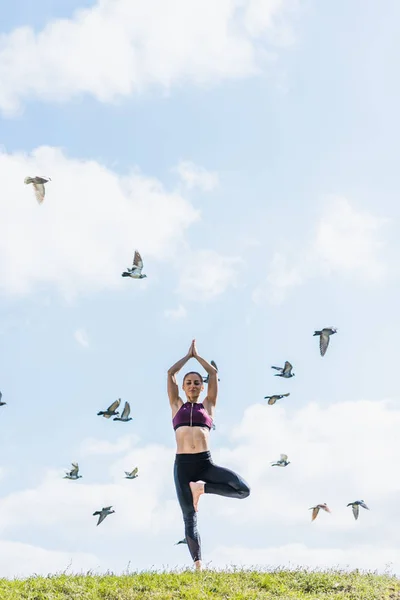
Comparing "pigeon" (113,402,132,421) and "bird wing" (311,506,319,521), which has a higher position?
"pigeon" (113,402,132,421)

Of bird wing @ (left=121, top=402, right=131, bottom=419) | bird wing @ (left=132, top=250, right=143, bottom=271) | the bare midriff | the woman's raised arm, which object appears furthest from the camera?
bird wing @ (left=121, top=402, right=131, bottom=419)

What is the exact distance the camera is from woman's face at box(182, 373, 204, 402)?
13234 mm

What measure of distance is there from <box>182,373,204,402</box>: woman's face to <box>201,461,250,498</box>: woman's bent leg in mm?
1177

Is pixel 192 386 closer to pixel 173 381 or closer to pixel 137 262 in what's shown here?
pixel 173 381

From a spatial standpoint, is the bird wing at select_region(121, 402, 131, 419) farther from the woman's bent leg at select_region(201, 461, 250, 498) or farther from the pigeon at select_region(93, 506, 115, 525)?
the woman's bent leg at select_region(201, 461, 250, 498)

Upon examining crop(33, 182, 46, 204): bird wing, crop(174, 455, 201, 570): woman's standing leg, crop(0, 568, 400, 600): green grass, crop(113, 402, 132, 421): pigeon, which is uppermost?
crop(33, 182, 46, 204): bird wing

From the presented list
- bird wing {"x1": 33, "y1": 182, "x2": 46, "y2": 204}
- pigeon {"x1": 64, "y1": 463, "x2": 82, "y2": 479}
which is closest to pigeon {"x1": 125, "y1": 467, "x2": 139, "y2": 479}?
pigeon {"x1": 64, "y1": 463, "x2": 82, "y2": 479}

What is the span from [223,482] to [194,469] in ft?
1.73

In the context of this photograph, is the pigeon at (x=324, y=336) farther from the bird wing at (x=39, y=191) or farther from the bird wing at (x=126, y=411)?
the bird wing at (x=39, y=191)

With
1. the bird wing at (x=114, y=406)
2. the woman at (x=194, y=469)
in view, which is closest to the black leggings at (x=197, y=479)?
the woman at (x=194, y=469)

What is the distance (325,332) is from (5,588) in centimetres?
1043

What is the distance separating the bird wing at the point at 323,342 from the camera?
19.8 m

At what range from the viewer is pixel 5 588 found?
12656 mm

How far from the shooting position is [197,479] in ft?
42.2
